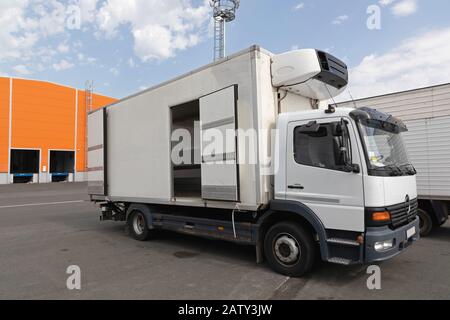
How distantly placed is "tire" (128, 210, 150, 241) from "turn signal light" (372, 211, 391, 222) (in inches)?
201

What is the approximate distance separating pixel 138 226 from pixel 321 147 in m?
5.10

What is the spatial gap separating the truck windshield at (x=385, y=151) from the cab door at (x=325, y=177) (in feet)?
0.62

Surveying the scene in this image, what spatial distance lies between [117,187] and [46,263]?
2.68 metres

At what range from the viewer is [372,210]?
4.37 metres

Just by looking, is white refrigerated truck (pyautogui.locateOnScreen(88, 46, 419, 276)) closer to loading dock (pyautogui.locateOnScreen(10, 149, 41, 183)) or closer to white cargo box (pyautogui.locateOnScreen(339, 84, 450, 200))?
white cargo box (pyautogui.locateOnScreen(339, 84, 450, 200))

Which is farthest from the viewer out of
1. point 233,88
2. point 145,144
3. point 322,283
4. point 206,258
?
point 145,144

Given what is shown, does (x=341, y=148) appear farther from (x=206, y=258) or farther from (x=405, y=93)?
(x=405, y=93)

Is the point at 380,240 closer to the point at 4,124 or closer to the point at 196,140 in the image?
the point at 196,140

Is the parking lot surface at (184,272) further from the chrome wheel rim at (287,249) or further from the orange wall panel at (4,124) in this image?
the orange wall panel at (4,124)

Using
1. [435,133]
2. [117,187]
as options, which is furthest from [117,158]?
[435,133]

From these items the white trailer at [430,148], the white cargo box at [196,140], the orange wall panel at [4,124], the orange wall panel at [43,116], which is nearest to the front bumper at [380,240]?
the white cargo box at [196,140]

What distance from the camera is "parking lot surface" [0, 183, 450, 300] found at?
4555 mm

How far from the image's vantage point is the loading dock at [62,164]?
1423 inches

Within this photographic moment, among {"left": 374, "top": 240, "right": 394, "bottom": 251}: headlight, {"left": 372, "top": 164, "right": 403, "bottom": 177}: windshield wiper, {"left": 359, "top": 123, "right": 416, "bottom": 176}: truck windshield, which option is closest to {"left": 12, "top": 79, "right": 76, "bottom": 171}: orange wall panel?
{"left": 359, "top": 123, "right": 416, "bottom": 176}: truck windshield
